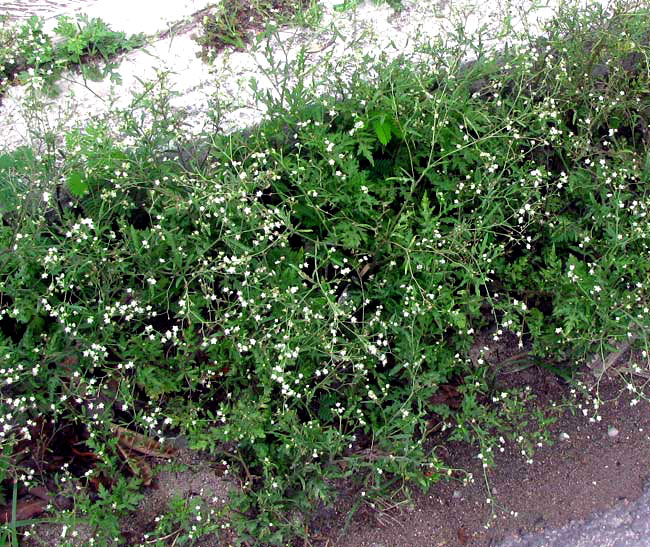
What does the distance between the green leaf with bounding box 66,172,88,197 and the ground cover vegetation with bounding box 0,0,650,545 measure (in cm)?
1

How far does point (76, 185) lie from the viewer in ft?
9.97

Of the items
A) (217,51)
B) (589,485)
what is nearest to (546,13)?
(217,51)

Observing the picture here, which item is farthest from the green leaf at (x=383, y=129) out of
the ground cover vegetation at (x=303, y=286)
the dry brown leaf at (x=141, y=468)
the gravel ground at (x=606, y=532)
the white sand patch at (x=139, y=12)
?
the gravel ground at (x=606, y=532)

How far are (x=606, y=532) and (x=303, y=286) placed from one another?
196 cm

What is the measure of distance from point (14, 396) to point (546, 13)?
3560 millimetres

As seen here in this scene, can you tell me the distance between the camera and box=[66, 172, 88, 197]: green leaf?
3037 millimetres

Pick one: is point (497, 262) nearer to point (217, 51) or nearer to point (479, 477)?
point (479, 477)

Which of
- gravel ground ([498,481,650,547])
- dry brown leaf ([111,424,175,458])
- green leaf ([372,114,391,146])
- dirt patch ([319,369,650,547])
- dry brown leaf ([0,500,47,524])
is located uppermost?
green leaf ([372,114,391,146])

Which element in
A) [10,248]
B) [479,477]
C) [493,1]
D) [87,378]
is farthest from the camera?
[493,1]

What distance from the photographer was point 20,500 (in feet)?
10.0

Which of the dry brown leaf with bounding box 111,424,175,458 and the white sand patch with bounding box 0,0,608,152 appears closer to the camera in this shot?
the dry brown leaf with bounding box 111,424,175,458

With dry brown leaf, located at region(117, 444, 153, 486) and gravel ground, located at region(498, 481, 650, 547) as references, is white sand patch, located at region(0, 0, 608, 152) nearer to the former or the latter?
dry brown leaf, located at region(117, 444, 153, 486)

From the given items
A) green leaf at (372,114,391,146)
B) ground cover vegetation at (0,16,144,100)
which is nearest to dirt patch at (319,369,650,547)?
green leaf at (372,114,391,146)

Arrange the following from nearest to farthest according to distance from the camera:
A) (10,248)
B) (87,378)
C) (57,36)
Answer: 1. (10,248)
2. (87,378)
3. (57,36)
